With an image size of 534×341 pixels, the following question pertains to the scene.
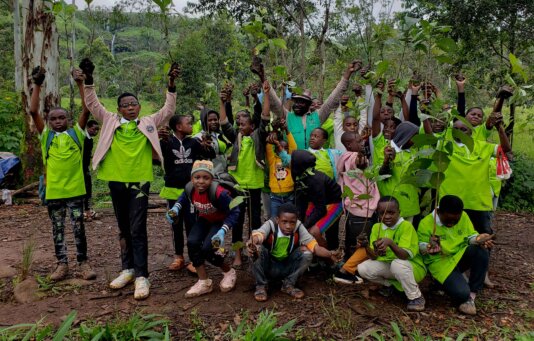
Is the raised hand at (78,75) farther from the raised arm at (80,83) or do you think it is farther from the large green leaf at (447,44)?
the large green leaf at (447,44)

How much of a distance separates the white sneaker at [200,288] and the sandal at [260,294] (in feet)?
1.63

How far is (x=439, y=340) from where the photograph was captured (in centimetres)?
349

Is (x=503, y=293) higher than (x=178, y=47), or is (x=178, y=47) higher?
(x=178, y=47)

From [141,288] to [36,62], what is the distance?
6.29 meters

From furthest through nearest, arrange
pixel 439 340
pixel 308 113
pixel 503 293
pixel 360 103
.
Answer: pixel 308 113 → pixel 360 103 → pixel 503 293 → pixel 439 340

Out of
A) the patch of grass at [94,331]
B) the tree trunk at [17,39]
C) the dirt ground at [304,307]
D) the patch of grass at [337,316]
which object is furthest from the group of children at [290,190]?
the tree trunk at [17,39]

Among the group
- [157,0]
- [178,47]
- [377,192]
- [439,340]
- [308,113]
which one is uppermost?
[178,47]

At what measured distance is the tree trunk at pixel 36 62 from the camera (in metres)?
8.15

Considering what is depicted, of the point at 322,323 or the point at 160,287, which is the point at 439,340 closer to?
the point at 322,323

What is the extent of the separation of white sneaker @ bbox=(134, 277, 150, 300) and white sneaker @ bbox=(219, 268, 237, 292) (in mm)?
729

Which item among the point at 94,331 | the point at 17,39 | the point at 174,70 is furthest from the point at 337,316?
the point at 17,39

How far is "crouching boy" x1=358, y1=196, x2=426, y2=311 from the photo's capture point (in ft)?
12.8

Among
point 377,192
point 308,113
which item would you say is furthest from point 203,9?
point 377,192

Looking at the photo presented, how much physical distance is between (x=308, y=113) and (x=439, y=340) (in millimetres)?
2738
